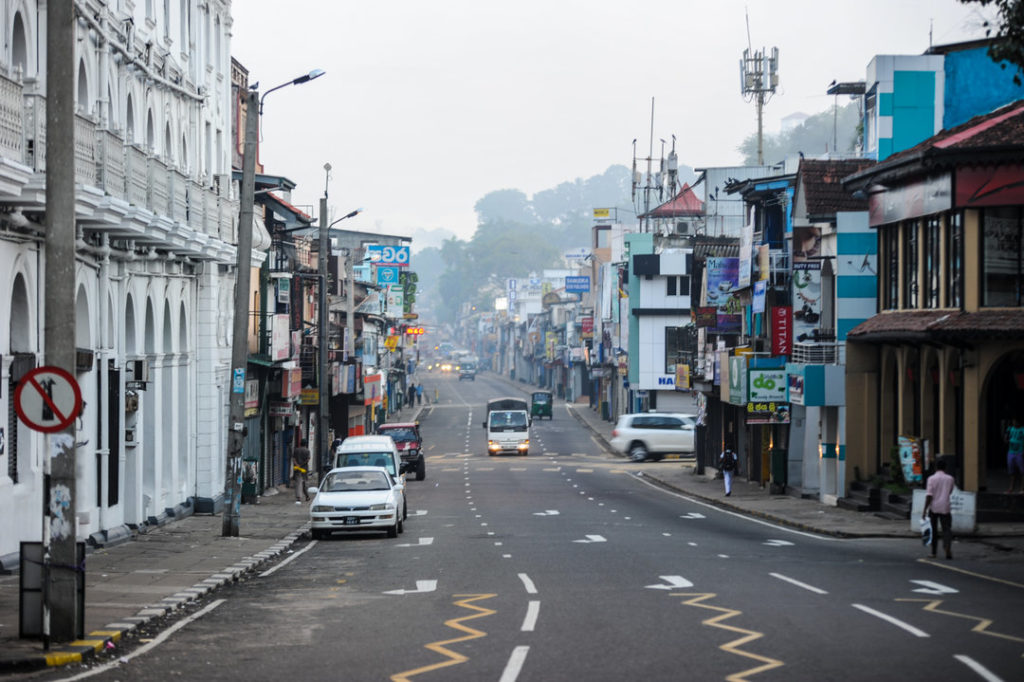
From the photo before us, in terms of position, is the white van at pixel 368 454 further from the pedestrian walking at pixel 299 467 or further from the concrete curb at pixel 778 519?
the concrete curb at pixel 778 519

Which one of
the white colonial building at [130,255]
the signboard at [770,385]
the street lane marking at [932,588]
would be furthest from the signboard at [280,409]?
the street lane marking at [932,588]

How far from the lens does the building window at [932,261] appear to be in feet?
115

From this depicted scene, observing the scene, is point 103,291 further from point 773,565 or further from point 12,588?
point 773,565

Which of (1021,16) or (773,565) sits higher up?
(1021,16)

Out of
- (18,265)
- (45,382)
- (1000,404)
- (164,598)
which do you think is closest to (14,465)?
(18,265)

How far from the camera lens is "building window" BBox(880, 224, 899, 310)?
125 ft

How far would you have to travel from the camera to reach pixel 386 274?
345 feet

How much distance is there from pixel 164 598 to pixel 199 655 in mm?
4769

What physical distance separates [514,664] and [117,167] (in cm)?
1575

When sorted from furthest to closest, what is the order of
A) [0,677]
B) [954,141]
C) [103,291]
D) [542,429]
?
1. [542,429]
2. [954,141]
3. [103,291]
4. [0,677]

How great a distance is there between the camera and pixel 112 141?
2597 cm

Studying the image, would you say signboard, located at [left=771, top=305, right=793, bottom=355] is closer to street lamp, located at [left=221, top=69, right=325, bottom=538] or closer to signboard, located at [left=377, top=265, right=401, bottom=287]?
street lamp, located at [left=221, top=69, right=325, bottom=538]

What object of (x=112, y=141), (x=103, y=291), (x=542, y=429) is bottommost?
(x=542, y=429)

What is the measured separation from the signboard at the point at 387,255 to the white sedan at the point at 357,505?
76014 millimetres
